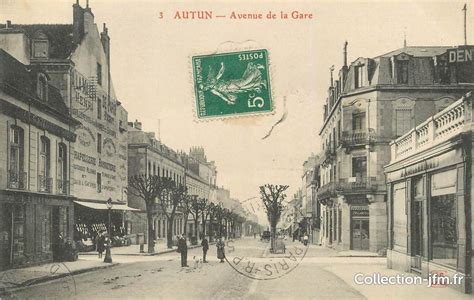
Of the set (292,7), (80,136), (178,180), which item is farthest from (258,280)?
(178,180)

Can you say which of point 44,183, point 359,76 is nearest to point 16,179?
point 44,183

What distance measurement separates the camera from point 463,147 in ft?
42.8

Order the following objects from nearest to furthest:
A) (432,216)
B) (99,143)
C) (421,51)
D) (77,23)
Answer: (432,216), (77,23), (99,143), (421,51)

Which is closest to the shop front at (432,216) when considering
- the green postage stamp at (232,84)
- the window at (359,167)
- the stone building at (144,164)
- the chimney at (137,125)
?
the green postage stamp at (232,84)

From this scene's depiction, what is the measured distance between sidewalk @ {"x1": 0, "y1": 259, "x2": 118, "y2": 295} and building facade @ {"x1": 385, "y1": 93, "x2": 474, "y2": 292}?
10.5 m

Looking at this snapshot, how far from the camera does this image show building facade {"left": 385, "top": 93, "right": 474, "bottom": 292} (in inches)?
514

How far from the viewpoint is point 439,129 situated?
15.1 metres

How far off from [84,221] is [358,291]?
844 inches

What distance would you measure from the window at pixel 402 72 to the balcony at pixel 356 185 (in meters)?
5.71

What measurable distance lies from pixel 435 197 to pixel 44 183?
13.9m

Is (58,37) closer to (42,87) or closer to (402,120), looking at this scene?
(42,87)

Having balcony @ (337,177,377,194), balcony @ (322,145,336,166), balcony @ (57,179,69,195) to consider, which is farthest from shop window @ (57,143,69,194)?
balcony @ (322,145,336,166)

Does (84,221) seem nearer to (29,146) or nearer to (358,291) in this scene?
(29,146)

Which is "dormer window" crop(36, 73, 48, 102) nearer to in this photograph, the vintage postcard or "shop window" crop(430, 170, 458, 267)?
the vintage postcard
